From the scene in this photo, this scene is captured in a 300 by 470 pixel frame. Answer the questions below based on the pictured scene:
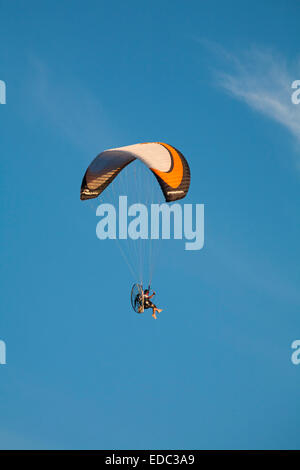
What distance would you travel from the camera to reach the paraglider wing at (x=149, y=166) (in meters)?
62.3

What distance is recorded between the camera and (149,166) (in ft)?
206

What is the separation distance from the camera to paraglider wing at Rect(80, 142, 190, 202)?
62.3 meters

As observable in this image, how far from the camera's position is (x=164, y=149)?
6500cm

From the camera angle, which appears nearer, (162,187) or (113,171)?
(162,187)
